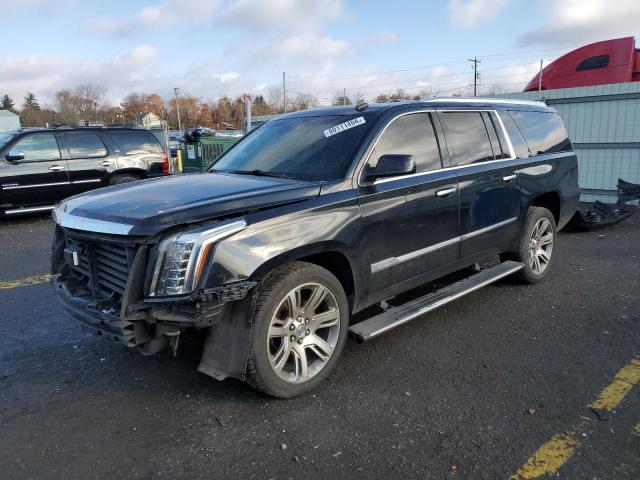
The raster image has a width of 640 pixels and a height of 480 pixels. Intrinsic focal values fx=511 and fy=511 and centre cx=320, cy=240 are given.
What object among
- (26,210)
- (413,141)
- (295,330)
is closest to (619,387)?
(295,330)

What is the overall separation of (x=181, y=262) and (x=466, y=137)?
9.71ft

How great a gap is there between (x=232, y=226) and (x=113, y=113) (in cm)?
8606

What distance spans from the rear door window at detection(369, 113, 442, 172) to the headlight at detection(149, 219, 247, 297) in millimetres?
1507

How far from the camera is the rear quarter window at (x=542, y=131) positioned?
5371 millimetres

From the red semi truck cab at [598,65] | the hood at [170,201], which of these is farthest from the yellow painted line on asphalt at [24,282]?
the red semi truck cab at [598,65]

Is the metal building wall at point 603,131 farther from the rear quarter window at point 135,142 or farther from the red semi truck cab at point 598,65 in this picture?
the rear quarter window at point 135,142

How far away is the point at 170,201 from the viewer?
3.12 metres

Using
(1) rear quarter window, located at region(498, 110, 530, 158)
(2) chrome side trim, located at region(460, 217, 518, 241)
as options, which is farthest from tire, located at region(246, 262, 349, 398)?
(1) rear quarter window, located at region(498, 110, 530, 158)

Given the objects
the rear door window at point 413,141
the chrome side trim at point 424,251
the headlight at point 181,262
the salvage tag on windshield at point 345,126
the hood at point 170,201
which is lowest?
the chrome side trim at point 424,251

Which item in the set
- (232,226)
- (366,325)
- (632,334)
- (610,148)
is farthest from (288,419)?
(610,148)

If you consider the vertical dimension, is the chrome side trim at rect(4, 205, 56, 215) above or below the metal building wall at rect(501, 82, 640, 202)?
below

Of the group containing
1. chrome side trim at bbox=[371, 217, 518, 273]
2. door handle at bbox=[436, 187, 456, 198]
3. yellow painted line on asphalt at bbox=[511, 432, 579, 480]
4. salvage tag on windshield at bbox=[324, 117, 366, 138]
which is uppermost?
salvage tag on windshield at bbox=[324, 117, 366, 138]

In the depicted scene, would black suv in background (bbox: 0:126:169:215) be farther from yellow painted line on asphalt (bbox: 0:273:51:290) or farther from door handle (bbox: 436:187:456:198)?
door handle (bbox: 436:187:456:198)

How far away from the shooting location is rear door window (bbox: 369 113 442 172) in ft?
12.7
